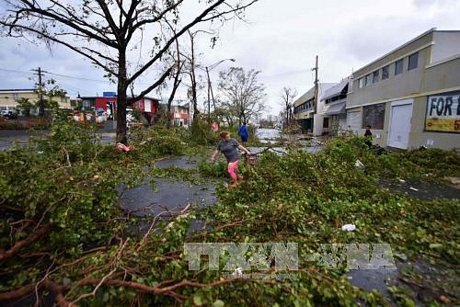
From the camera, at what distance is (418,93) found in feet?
42.6

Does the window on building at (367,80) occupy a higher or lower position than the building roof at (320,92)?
lower

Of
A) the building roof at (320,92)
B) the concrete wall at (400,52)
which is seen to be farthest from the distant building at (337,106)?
the concrete wall at (400,52)

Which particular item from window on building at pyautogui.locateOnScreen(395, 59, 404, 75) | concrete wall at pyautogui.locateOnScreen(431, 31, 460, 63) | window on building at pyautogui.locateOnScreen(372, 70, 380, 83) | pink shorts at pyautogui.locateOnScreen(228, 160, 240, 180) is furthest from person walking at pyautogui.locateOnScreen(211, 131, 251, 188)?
window on building at pyautogui.locateOnScreen(372, 70, 380, 83)

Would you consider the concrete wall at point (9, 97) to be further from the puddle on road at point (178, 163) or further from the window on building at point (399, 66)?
the window on building at point (399, 66)

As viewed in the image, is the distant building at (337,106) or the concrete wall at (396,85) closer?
the concrete wall at (396,85)

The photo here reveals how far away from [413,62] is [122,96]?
15811 millimetres

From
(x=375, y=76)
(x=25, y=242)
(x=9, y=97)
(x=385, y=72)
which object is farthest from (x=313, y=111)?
(x=9, y=97)

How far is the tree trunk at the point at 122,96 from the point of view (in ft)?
36.4

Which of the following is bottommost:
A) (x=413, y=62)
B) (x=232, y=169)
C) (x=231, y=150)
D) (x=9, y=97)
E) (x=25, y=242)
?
(x=25, y=242)

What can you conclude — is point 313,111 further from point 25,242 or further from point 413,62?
point 25,242

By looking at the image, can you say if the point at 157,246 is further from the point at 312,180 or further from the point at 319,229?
the point at 312,180

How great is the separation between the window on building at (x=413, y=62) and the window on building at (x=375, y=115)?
3255mm

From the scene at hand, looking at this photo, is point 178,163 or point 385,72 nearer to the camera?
point 178,163

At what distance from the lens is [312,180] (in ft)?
19.8
